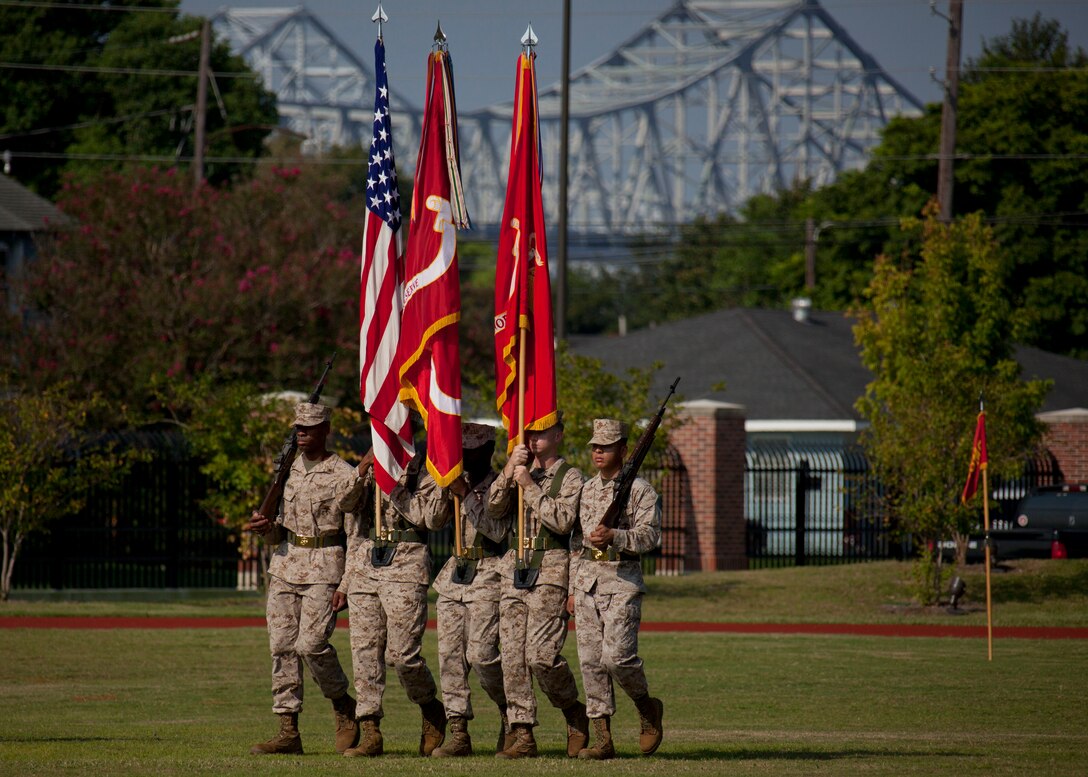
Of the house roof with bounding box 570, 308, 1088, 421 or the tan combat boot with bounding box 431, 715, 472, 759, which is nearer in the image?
the tan combat boot with bounding box 431, 715, 472, 759

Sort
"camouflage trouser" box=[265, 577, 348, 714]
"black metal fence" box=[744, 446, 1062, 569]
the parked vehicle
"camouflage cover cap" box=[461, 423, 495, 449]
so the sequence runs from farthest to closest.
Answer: "black metal fence" box=[744, 446, 1062, 569] < the parked vehicle < "camouflage cover cap" box=[461, 423, 495, 449] < "camouflage trouser" box=[265, 577, 348, 714]

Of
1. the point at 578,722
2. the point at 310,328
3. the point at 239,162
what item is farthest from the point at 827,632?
the point at 239,162

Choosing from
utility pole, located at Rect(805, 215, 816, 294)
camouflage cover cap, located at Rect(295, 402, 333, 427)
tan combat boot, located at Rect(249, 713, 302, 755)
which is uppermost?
utility pole, located at Rect(805, 215, 816, 294)

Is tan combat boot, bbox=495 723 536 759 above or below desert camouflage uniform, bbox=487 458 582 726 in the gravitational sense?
below

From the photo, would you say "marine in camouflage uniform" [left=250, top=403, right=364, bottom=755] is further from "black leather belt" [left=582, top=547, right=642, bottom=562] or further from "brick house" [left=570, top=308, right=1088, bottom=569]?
"brick house" [left=570, top=308, right=1088, bottom=569]

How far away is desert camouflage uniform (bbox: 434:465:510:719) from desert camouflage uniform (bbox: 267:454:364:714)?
27.6 inches

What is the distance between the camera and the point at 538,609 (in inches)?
412

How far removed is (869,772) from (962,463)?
15.4 m

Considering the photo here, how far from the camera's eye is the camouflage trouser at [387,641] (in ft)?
35.0

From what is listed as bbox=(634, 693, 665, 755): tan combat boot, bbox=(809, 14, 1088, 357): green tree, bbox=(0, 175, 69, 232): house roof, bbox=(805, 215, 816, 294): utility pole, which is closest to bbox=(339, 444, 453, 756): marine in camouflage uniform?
bbox=(634, 693, 665, 755): tan combat boot

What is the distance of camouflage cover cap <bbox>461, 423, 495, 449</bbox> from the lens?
444 inches

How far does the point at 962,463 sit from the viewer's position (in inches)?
961

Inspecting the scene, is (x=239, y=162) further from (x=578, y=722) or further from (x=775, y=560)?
(x=578, y=722)

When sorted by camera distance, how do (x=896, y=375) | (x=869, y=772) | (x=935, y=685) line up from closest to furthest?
(x=869, y=772) < (x=935, y=685) < (x=896, y=375)
